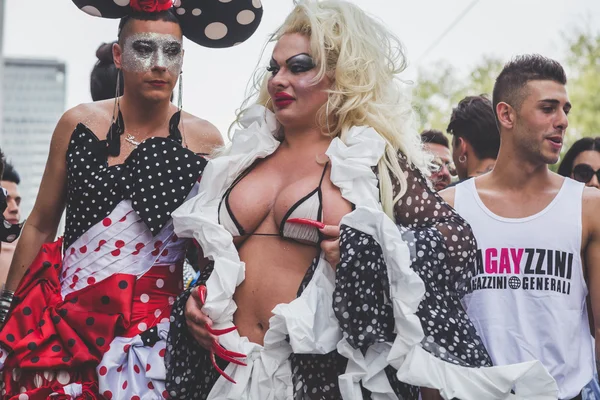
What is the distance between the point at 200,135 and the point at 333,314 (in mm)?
1335

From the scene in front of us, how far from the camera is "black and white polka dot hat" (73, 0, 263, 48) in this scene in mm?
4000

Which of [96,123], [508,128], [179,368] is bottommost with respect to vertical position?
[179,368]

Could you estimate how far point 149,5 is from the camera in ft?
12.8

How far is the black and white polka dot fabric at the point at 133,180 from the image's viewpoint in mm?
3602

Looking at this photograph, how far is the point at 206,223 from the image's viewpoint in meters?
3.29

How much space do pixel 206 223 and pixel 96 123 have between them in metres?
0.94

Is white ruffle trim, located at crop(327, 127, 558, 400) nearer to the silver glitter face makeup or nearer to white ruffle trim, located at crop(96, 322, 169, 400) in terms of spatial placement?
white ruffle trim, located at crop(96, 322, 169, 400)

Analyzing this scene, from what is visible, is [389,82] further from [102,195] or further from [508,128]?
[102,195]

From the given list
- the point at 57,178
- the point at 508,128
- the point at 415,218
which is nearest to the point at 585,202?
the point at 508,128

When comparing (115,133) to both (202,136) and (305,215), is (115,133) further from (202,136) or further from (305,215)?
(305,215)

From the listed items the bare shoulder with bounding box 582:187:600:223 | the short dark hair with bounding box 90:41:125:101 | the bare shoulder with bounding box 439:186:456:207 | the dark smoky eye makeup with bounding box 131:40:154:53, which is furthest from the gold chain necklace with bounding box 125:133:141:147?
the bare shoulder with bounding box 582:187:600:223

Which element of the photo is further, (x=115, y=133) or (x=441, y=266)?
(x=115, y=133)

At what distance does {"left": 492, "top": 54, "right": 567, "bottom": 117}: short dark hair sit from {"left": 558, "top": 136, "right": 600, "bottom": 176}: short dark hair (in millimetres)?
1556

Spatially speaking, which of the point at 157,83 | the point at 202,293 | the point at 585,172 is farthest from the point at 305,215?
the point at 585,172
